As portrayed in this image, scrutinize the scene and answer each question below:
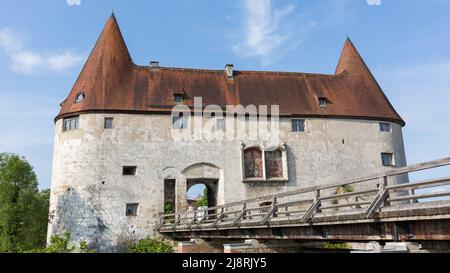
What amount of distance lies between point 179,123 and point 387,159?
15119 mm

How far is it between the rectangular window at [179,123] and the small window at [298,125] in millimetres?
7528

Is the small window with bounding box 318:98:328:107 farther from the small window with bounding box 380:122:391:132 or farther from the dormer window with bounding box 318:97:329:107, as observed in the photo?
the small window with bounding box 380:122:391:132

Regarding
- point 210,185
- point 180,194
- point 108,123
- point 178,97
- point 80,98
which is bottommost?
point 180,194

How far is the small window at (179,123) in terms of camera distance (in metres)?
27.4

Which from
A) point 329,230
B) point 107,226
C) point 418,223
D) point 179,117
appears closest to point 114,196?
point 107,226

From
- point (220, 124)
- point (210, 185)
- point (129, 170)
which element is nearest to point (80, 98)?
point (129, 170)

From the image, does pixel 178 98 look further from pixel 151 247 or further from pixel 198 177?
pixel 151 247

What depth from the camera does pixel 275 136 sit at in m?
28.2

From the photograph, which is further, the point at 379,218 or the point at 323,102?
the point at 323,102

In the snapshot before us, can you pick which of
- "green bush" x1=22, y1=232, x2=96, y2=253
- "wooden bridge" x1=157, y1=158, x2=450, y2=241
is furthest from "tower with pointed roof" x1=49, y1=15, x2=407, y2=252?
"wooden bridge" x1=157, y1=158, x2=450, y2=241

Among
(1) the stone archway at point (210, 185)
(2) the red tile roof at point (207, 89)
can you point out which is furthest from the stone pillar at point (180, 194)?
(2) the red tile roof at point (207, 89)

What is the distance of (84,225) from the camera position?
25.0 metres

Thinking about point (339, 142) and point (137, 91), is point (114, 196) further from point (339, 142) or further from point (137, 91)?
point (339, 142)

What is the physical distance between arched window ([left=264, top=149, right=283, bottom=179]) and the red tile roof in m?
2.98
